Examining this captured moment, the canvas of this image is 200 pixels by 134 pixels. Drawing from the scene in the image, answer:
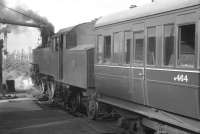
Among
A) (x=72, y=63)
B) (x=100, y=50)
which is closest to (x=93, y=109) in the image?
(x=72, y=63)

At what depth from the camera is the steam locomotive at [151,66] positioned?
241 inches

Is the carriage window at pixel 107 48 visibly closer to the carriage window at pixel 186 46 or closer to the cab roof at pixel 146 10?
the cab roof at pixel 146 10

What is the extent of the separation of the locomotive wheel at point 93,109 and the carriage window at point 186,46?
5.64 m

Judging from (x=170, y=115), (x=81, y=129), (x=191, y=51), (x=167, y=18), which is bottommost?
(x=81, y=129)

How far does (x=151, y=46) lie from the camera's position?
7344 millimetres

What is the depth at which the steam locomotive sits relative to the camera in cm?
612

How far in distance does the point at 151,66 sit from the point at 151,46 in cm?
40

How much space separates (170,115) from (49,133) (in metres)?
4.16

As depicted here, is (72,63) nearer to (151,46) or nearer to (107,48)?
(107,48)

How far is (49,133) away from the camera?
9891mm

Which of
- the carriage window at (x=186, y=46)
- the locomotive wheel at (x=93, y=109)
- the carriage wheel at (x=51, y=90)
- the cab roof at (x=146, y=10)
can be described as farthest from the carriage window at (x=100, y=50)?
the carriage wheel at (x=51, y=90)

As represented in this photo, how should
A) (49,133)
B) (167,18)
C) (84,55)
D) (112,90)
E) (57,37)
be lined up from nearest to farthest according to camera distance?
(167,18) → (112,90) → (49,133) → (84,55) → (57,37)

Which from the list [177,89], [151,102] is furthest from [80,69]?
[177,89]

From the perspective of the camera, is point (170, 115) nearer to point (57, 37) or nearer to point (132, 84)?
point (132, 84)
